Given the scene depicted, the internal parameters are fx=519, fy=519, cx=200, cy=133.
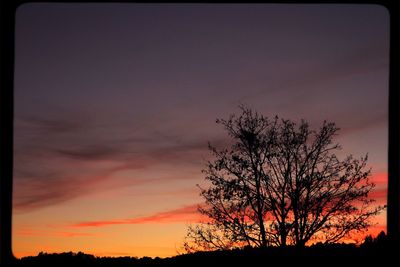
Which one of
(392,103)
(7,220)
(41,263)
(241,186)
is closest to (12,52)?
(7,220)

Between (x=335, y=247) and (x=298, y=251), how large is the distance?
2.49 feet

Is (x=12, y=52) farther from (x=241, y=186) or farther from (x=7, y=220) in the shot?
(x=241, y=186)

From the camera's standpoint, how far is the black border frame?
23.7 ft

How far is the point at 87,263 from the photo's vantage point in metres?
9.77

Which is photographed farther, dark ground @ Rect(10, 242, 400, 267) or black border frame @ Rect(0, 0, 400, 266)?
dark ground @ Rect(10, 242, 400, 267)

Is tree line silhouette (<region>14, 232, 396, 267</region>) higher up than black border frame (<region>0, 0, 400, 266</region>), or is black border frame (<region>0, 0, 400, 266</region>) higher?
black border frame (<region>0, 0, 400, 266</region>)

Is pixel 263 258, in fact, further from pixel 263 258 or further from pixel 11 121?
pixel 11 121

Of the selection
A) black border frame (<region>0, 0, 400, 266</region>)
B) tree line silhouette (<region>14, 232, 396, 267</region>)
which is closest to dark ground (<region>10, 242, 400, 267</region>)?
tree line silhouette (<region>14, 232, 396, 267</region>)

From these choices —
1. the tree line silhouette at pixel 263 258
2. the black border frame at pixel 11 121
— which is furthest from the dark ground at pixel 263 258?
the black border frame at pixel 11 121

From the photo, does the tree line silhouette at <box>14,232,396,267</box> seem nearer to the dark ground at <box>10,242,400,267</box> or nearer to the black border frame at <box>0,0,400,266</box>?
the dark ground at <box>10,242,400,267</box>

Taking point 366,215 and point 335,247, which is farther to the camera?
point 366,215

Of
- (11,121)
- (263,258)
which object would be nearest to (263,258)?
(263,258)

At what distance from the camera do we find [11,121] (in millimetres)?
7367

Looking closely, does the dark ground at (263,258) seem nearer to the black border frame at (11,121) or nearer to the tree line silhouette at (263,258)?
the tree line silhouette at (263,258)
